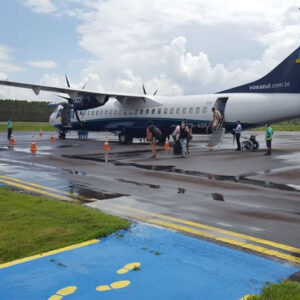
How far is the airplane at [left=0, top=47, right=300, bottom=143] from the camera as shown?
20484 mm

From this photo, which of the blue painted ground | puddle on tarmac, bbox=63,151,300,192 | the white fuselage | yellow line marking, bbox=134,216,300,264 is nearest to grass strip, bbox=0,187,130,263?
the blue painted ground

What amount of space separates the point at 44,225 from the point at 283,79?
17.9m

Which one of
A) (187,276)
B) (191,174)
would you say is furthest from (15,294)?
(191,174)

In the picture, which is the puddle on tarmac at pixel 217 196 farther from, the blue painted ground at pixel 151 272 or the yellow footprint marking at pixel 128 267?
the yellow footprint marking at pixel 128 267

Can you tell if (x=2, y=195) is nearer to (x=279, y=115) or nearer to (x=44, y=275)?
(x=44, y=275)

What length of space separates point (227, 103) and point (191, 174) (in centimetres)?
1103

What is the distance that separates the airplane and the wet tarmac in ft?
15.8

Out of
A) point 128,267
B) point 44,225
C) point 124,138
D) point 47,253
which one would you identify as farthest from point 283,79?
point 47,253

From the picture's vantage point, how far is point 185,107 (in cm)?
2453

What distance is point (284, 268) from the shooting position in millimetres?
4465

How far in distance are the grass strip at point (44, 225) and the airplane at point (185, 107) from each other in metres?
16.1

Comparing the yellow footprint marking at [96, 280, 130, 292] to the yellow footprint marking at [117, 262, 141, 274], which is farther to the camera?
the yellow footprint marking at [117, 262, 141, 274]

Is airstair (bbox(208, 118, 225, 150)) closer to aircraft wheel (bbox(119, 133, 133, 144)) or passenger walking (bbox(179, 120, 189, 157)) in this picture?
passenger walking (bbox(179, 120, 189, 157))

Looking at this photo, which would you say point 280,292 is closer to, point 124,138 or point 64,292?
point 64,292
